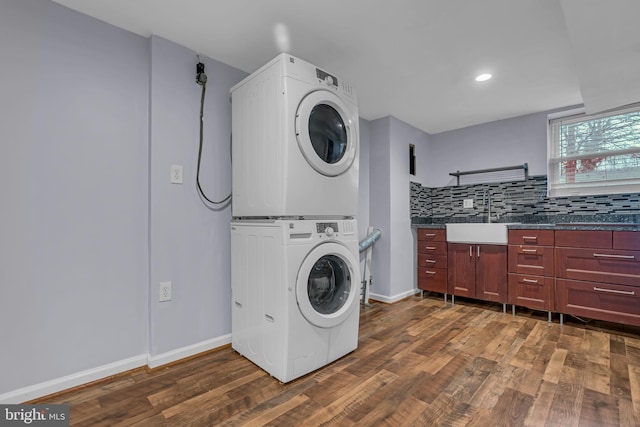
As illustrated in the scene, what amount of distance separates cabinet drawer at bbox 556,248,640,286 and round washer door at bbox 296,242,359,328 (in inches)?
76.4

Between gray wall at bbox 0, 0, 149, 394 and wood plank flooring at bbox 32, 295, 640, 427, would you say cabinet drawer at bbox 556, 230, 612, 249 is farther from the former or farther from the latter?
gray wall at bbox 0, 0, 149, 394

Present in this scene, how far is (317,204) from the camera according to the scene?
1782 millimetres

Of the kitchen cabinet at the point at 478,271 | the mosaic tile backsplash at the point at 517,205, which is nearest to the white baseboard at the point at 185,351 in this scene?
the kitchen cabinet at the point at 478,271

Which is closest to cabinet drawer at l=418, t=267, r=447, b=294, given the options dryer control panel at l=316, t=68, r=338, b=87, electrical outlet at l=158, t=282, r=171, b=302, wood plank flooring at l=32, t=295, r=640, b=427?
wood plank flooring at l=32, t=295, r=640, b=427

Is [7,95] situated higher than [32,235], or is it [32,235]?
[7,95]

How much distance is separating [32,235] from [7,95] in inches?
27.5

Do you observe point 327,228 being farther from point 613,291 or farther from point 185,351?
point 613,291

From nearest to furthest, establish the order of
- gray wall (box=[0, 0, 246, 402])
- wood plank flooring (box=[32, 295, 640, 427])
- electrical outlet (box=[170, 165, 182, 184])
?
wood plank flooring (box=[32, 295, 640, 427]) → gray wall (box=[0, 0, 246, 402]) → electrical outlet (box=[170, 165, 182, 184])

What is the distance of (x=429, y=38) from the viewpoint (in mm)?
1879

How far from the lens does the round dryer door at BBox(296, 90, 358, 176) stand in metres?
1.68

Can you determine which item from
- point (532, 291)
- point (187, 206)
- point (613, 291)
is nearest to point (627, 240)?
point (613, 291)

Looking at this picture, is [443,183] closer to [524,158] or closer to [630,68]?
[524,158]

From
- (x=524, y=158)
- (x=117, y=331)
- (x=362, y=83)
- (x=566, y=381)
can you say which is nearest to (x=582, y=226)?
(x=524, y=158)

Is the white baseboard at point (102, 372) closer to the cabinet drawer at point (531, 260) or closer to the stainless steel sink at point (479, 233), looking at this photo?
the stainless steel sink at point (479, 233)
